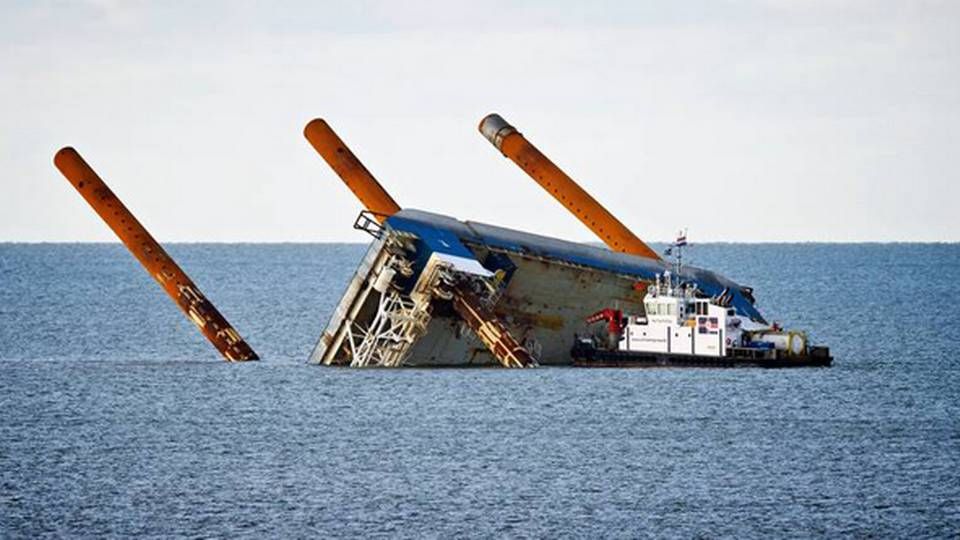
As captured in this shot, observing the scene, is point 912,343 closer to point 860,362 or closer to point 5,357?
point 860,362

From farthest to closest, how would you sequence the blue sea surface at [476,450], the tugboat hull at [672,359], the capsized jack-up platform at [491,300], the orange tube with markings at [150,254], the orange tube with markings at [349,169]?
the orange tube with markings at [349,169]
the orange tube with markings at [150,254]
the tugboat hull at [672,359]
the capsized jack-up platform at [491,300]
the blue sea surface at [476,450]

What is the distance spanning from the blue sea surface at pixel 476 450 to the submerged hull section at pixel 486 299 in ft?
4.60

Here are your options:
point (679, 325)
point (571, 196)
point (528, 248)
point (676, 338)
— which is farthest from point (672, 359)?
point (571, 196)

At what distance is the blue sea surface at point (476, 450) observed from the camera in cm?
6391

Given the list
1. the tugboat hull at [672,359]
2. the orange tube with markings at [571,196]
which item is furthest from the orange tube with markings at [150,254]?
the orange tube with markings at [571,196]

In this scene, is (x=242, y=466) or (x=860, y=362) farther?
(x=860, y=362)

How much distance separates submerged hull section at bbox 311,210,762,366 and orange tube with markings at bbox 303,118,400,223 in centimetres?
689

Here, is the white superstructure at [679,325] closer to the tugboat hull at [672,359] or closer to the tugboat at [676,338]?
the tugboat at [676,338]

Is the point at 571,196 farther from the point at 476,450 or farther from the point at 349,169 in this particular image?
the point at 476,450

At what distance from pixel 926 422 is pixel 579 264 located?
1875 centimetres

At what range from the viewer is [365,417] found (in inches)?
3339

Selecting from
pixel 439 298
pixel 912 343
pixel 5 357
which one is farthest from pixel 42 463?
pixel 912 343

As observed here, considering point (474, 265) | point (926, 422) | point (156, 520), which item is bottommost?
point (156, 520)

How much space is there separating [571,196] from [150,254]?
22082 mm
